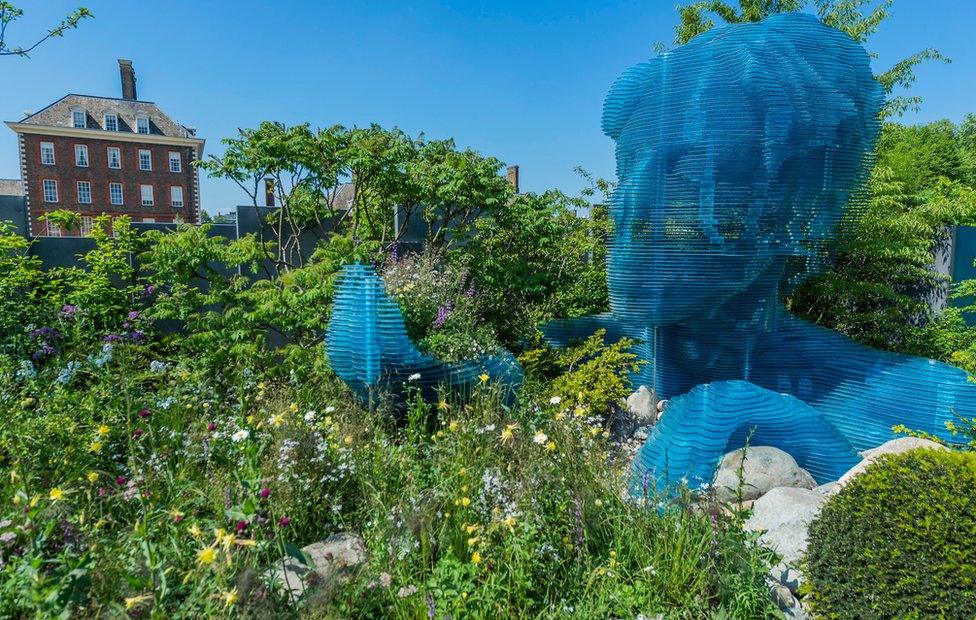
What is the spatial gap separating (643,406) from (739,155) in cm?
251

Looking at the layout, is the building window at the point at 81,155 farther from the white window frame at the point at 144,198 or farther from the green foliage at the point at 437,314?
the green foliage at the point at 437,314

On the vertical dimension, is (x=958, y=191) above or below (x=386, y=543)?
above

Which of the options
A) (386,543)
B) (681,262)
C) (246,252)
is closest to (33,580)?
(386,543)

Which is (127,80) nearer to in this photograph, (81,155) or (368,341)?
(81,155)

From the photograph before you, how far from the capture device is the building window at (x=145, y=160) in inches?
1405

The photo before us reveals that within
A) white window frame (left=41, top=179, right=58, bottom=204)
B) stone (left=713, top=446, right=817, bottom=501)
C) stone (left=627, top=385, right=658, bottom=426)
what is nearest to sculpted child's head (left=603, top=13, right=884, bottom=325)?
stone (left=627, top=385, right=658, bottom=426)

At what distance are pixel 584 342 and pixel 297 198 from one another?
4.25 metres

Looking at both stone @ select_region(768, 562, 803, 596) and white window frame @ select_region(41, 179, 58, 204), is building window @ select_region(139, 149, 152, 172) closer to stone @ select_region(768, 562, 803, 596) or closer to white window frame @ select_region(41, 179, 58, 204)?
white window frame @ select_region(41, 179, 58, 204)

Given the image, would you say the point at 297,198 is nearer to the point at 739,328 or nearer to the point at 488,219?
the point at 488,219

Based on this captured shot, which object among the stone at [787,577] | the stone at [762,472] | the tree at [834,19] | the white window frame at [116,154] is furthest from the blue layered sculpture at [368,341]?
the white window frame at [116,154]

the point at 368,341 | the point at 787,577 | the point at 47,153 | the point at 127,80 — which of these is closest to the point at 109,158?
the point at 47,153

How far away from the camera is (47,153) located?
33375mm

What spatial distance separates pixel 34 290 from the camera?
6039mm

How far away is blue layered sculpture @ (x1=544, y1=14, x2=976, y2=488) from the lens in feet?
14.4
